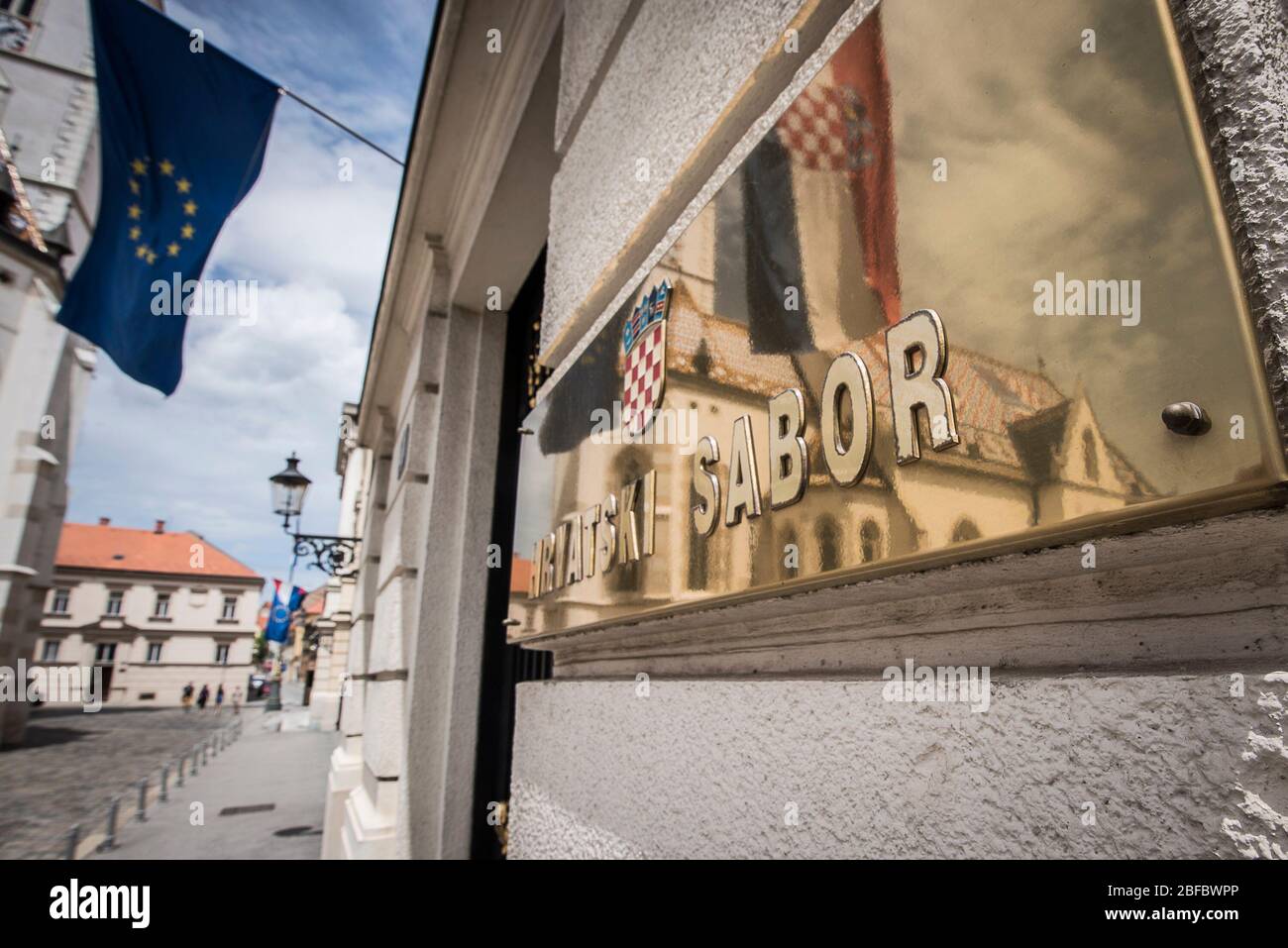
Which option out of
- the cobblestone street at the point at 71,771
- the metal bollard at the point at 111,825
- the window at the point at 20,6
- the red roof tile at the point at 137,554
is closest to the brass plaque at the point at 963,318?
the cobblestone street at the point at 71,771

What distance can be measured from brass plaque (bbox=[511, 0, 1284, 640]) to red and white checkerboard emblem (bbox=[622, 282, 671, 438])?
104 mm

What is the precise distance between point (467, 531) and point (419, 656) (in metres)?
0.63

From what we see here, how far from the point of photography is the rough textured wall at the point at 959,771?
398 mm

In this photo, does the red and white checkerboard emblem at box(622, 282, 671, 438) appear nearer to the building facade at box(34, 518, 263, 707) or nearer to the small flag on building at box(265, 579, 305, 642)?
the small flag on building at box(265, 579, 305, 642)

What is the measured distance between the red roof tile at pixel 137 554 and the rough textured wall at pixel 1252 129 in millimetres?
46025

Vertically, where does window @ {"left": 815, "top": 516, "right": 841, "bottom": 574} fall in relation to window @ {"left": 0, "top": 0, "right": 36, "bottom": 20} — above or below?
below

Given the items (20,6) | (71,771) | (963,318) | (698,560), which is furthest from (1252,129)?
(20,6)

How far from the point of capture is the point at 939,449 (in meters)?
0.53

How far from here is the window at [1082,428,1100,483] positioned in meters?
0.42

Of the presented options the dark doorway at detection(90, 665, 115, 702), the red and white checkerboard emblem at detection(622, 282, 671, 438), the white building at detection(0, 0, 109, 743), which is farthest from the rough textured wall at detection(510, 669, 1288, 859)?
the dark doorway at detection(90, 665, 115, 702)

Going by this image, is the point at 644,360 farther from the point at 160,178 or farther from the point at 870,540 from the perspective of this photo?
the point at 160,178

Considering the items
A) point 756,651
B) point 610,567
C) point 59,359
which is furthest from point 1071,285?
point 59,359

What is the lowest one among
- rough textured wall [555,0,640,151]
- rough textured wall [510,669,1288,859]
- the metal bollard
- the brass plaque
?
the metal bollard

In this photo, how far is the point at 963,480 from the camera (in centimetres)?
51
